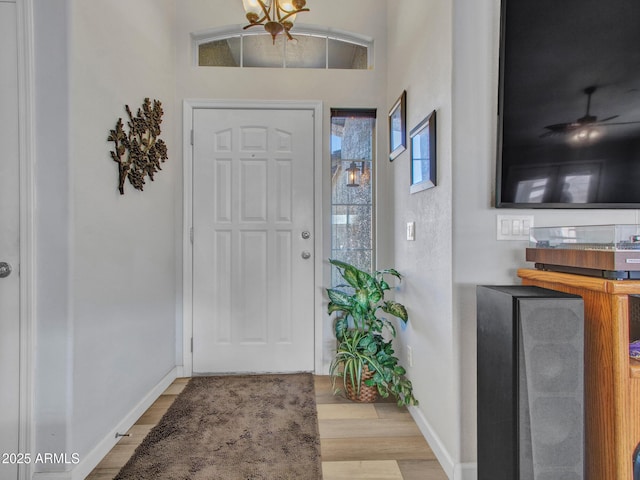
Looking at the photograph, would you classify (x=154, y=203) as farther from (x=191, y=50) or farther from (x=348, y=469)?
(x=348, y=469)

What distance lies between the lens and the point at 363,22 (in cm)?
264

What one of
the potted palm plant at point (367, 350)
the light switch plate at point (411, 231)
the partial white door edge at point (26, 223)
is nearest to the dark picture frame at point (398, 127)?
the light switch plate at point (411, 231)

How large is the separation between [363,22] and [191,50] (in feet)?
4.24

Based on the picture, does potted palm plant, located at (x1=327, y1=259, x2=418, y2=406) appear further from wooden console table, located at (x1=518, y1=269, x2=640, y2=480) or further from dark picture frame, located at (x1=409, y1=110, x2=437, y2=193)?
wooden console table, located at (x1=518, y1=269, x2=640, y2=480)

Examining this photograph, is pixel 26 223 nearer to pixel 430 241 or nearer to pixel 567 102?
pixel 430 241

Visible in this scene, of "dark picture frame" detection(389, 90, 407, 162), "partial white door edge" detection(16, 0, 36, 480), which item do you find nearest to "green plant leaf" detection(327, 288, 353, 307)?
"dark picture frame" detection(389, 90, 407, 162)

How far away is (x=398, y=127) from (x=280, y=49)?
3.73ft

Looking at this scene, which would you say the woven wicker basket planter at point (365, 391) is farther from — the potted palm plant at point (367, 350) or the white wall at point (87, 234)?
the white wall at point (87, 234)

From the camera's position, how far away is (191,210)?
8.57 ft

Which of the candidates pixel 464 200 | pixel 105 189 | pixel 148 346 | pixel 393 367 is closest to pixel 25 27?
pixel 105 189

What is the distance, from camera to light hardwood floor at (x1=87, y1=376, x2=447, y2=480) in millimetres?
1538

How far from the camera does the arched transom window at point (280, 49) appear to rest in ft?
8.75

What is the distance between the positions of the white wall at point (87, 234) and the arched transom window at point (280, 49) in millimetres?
574

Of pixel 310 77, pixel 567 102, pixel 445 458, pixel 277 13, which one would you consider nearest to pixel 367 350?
pixel 445 458
